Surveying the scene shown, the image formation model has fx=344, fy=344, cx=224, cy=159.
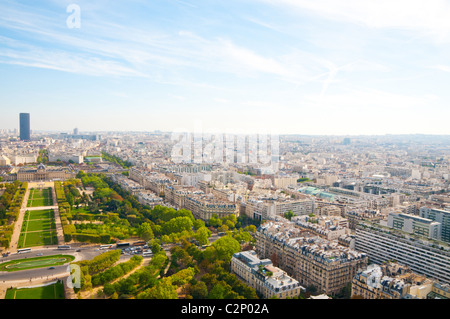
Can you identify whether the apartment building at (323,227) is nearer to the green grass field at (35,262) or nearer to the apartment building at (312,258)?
the apartment building at (312,258)

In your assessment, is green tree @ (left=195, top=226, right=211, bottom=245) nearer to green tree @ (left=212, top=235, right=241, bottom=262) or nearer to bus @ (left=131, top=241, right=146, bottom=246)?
green tree @ (left=212, top=235, right=241, bottom=262)

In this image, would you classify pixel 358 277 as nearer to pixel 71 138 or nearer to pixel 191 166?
pixel 191 166

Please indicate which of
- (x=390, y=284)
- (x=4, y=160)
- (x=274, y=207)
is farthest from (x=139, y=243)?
(x=4, y=160)

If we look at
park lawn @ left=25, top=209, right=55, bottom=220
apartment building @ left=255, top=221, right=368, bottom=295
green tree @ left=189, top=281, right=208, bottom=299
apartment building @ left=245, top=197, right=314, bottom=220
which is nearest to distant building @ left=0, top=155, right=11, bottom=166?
park lawn @ left=25, top=209, right=55, bottom=220

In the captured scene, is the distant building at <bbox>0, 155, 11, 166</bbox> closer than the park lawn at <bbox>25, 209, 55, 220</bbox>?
No

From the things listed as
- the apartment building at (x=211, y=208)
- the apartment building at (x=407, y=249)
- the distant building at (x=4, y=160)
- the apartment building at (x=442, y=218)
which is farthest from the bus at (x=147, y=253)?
the distant building at (x=4, y=160)

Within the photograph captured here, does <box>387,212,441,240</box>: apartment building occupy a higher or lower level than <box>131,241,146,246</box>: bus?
higher

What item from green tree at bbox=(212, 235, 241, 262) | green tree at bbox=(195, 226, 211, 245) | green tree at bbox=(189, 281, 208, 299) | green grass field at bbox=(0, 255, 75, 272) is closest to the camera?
green tree at bbox=(189, 281, 208, 299)
